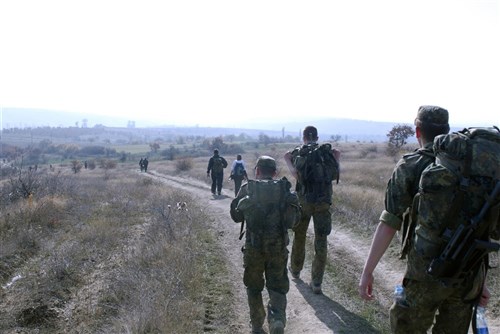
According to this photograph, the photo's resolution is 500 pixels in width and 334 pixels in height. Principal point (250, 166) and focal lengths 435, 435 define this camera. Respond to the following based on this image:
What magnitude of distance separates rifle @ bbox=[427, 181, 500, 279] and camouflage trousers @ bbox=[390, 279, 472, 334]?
173mm

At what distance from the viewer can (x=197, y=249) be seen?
30.3 ft

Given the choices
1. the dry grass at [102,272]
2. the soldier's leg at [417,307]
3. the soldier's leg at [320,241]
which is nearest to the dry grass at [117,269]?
the dry grass at [102,272]

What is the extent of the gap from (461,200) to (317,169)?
12.6 ft

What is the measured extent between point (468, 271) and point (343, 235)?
25.3 ft

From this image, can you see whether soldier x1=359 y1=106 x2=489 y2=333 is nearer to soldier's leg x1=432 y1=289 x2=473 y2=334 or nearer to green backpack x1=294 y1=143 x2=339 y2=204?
soldier's leg x1=432 y1=289 x2=473 y2=334

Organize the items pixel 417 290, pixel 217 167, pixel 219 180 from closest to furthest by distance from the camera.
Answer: pixel 417 290 → pixel 217 167 → pixel 219 180

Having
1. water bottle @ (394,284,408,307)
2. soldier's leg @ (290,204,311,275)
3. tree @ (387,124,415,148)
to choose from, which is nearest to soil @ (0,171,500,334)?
soldier's leg @ (290,204,311,275)

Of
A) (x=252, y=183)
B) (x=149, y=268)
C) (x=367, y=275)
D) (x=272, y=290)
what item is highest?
(x=252, y=183)

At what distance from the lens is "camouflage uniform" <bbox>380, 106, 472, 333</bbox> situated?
3.05 meters

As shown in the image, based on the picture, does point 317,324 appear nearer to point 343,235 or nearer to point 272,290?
point 272,290

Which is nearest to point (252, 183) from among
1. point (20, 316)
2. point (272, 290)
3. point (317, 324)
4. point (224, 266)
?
point (272, 290)

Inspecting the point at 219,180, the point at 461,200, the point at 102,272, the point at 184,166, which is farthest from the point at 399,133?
the point at 461,200

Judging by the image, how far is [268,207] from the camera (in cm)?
511

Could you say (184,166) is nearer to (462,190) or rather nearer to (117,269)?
(117,269)
